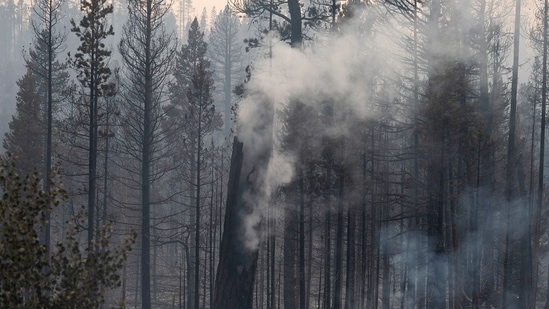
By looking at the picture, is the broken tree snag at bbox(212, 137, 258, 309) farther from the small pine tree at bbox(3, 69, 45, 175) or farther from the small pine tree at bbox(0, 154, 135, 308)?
the small pine tree at bbox(3, 69, 45, 175)

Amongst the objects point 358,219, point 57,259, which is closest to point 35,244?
point 57,259

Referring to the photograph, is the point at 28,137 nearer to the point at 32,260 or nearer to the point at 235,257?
the point at 235,257

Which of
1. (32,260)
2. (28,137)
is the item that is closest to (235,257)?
(32,260)

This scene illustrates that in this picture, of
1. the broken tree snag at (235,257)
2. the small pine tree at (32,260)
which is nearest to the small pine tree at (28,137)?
the broken tree snag at (235,257)

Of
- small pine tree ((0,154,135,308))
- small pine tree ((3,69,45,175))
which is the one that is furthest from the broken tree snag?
small pine tree ((3,69,45,175))

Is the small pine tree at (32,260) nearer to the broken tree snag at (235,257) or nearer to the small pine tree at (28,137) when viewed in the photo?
the broken tree snag at (235,257)

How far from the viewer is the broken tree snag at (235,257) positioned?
15.1 metres

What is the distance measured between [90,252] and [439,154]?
13.5 meters

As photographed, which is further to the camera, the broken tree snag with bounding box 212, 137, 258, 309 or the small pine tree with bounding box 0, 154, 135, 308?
the broken tree snag with bounding box 212, 137, 258, 309

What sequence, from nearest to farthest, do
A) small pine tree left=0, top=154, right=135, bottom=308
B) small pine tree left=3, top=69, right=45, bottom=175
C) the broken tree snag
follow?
small pine tree left=0, top=154, right=135, bottom=308 < the broken tree snag < small pine tree left=3, top=69, right=45, bottom=175

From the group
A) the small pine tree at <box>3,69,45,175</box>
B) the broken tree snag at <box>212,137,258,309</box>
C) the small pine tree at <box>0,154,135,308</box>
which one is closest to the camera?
the small pine tree at <box>0,154,135,308</box>

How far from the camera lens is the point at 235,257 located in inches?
598

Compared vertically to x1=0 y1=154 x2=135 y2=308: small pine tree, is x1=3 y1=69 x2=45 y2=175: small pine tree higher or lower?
higher

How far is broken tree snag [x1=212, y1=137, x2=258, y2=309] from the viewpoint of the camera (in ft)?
49.7
